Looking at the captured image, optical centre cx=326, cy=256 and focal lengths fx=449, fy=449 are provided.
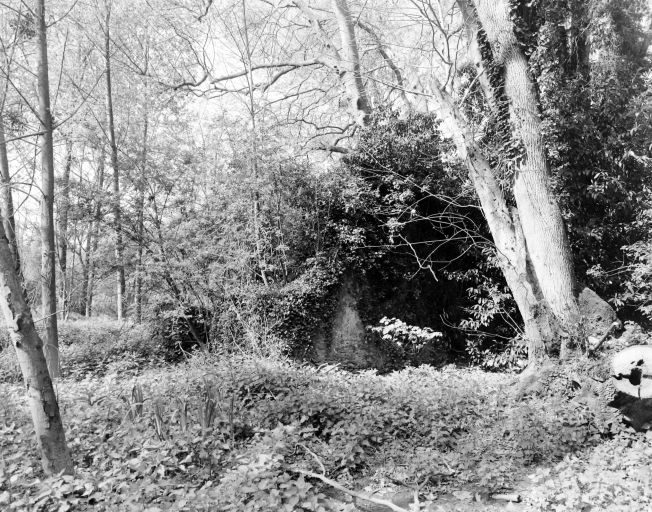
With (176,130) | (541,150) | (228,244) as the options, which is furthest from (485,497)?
(176,130)

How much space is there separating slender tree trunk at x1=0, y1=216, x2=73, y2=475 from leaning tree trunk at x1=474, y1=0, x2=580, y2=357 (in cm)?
555

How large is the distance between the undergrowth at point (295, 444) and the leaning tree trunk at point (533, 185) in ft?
4.80

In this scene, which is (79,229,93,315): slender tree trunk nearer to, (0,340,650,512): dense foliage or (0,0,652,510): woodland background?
(0,0,652,510): woodland background

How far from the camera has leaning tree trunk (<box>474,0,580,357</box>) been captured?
6020 mm

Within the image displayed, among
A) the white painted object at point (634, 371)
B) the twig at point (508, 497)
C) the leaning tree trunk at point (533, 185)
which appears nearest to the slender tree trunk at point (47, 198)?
the twig at point (508, 497)

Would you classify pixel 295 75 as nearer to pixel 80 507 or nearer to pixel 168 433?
pixel 168 433

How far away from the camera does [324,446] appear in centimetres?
402

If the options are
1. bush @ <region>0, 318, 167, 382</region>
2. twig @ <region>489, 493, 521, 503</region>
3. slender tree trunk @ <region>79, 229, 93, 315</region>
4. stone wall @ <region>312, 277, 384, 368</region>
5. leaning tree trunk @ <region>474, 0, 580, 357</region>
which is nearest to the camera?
twig @ <region>489, 493, 521, 503</region>

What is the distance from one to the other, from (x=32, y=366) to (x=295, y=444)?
7.31 feet

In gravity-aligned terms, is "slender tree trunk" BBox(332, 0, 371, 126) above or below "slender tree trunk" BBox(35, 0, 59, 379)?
above

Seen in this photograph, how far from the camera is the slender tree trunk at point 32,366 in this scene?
2742mm

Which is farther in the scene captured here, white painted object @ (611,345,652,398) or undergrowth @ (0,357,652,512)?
white painted object @ (611,345,652,398)

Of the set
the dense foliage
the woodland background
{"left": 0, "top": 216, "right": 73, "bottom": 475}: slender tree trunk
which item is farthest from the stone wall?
{"left": 0, "top": 216, "right": 73, "bottom": 475}: slender tree trunk

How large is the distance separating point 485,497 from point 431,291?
614 centimetres
